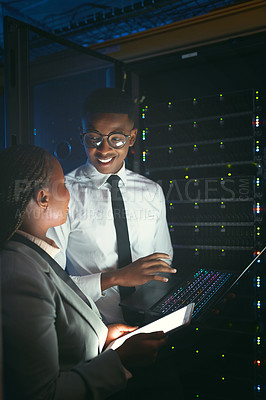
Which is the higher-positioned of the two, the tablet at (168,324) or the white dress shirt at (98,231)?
the white dress shirt at (98,231)

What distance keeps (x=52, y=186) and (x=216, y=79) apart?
35.0 inches

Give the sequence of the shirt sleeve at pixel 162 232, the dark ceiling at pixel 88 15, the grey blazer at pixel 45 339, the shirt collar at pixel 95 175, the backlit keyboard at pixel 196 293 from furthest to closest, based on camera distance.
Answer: the dark ceiling at pixel 88 15 < the shirt sleeve at pixel 162 232 < the shirt collar at pixel 95 175 < the backlit keyboard at pixel 196 293 < the grey blazer at pixel 45 339

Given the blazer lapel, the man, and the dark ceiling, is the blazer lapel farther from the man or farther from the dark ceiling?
the dark ceiling

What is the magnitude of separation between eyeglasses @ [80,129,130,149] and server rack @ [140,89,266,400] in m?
0.28

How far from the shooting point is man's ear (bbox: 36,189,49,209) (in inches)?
24.6

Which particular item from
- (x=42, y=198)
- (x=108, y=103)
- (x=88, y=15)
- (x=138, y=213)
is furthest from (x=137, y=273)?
(x=88, y=15)

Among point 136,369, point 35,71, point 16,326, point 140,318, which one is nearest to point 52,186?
point 16,326

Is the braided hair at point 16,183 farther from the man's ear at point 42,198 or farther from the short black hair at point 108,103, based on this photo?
the short black hair at point 108,103

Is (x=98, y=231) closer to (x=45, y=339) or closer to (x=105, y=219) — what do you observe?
(x=105, y=219)

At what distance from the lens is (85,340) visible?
623 millimetres

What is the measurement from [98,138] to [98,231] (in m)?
Answer: 0.31

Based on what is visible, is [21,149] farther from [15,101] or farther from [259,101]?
[259,101]

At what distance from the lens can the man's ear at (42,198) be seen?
0.62m

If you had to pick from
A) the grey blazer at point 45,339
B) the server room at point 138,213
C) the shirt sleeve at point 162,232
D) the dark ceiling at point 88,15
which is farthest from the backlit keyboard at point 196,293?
the dark ceiling at point 88,15
